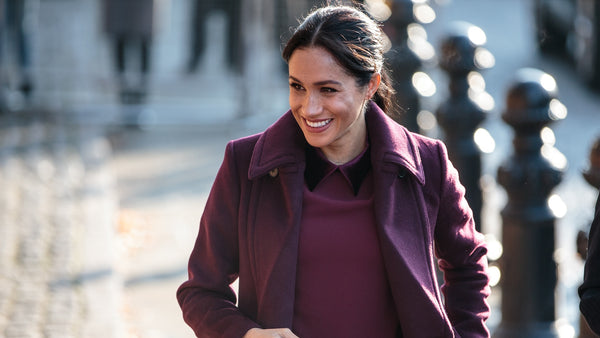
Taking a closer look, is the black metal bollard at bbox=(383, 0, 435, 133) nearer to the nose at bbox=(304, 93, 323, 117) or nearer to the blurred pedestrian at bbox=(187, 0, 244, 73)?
the nose at bbox=(304, 93, 323, 117)

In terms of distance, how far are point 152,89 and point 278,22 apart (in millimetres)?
1779

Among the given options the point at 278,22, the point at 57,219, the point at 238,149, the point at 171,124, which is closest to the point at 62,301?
the point at 57,219

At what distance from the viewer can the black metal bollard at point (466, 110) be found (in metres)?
5.16

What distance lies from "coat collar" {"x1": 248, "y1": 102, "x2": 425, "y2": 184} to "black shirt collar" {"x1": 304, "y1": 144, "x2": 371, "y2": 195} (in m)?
0.04

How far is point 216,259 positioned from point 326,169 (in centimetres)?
36

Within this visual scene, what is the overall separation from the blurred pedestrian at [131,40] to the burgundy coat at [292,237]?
835cm

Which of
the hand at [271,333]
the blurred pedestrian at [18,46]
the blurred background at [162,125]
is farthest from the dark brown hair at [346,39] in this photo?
the blurred pedestrian at [18,46]

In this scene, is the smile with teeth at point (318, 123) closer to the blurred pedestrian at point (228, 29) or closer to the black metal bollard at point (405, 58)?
the black metal bollard at point (405, 58)

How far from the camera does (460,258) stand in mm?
2604

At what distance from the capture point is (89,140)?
9664 mm

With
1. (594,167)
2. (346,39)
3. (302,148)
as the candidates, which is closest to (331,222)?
(302,148)

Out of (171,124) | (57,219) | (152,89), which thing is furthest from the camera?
(152,89)

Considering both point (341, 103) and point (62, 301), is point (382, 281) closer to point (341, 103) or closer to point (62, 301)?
point (341, 103)

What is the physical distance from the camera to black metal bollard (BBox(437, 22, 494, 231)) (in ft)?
16.9
